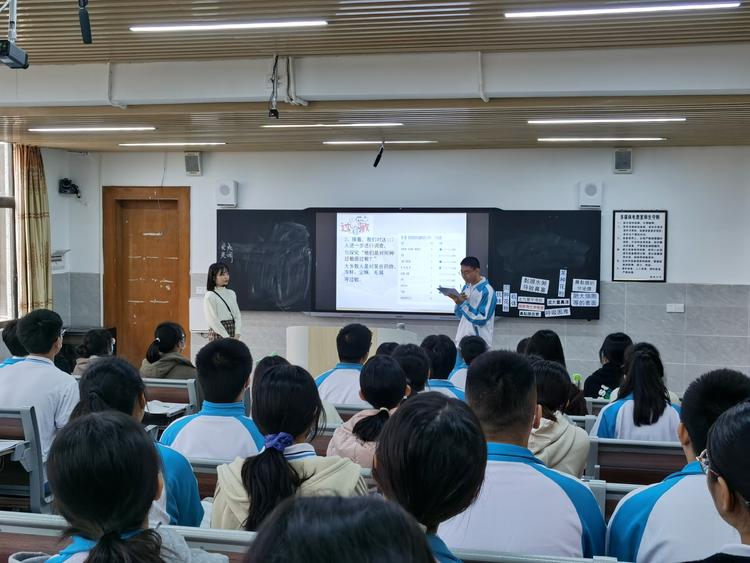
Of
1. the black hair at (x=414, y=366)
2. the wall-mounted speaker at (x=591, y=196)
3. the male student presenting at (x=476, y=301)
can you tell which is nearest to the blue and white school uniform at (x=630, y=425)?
the black hair at (x=414, y=366)

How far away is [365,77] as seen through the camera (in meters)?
5.48

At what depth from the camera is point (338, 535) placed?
0.70 meters

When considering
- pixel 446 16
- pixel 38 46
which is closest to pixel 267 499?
pixel 446 16

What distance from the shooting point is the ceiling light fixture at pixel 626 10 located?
399cm

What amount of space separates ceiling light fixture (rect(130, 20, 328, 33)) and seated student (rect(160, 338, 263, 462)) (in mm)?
2158

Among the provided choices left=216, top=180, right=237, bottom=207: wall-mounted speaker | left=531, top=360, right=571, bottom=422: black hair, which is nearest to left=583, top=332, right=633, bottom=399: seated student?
left=531, top=360, right=571, bottom=422: black hair

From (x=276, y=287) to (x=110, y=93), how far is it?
371 centimetres

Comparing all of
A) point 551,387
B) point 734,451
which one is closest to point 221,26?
point 551,387

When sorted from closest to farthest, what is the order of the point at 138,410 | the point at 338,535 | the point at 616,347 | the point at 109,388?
the point at 338,535, the point at 109,388, the point at 138,410, the point at 616,347

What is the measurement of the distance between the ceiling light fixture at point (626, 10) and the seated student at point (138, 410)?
2.80m

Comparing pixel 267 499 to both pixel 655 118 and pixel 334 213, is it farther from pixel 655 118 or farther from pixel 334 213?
pixel 334 213

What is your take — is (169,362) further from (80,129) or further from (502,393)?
(502,393)

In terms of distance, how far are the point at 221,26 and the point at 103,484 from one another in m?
3.64

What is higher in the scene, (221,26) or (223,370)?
(221,26)
